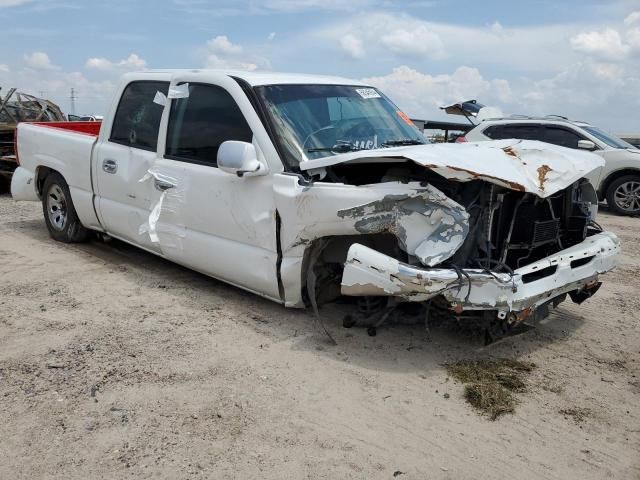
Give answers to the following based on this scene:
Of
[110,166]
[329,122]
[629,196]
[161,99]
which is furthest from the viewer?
[629,196]

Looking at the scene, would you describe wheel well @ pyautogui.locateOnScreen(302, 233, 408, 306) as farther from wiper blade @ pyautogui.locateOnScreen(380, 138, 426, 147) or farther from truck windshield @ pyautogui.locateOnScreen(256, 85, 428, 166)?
wiper blade @ pyautogui.locateOnScreen(380, 138, 426, 147)

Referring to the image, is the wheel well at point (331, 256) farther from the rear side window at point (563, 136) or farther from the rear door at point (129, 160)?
the rear side window at point (563, 136)

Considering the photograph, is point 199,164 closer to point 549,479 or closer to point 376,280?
point 376,280

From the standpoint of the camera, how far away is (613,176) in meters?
11.2

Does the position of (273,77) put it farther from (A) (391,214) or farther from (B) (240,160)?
(A) (391,214)

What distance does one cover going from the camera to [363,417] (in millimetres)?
3295

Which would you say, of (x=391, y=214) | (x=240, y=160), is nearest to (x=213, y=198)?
(x=240, y=160)

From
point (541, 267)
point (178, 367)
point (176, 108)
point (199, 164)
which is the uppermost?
point (176, 108)

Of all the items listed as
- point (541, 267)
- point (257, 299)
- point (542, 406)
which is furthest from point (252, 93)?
point (542, 406)

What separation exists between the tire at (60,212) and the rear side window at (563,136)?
321 inches

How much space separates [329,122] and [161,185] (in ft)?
4.95

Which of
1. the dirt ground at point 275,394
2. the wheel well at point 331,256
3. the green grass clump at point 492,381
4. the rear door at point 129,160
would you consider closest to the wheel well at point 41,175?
the rear door at point 129,160

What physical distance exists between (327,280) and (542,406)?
1662 mm

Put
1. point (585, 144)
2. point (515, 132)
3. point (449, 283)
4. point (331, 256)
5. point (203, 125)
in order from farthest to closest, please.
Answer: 1. point (515, 132)
2. point (585, 144)
3. point (203, 125)
4. point (331, 256)
5. point (449, 283)
